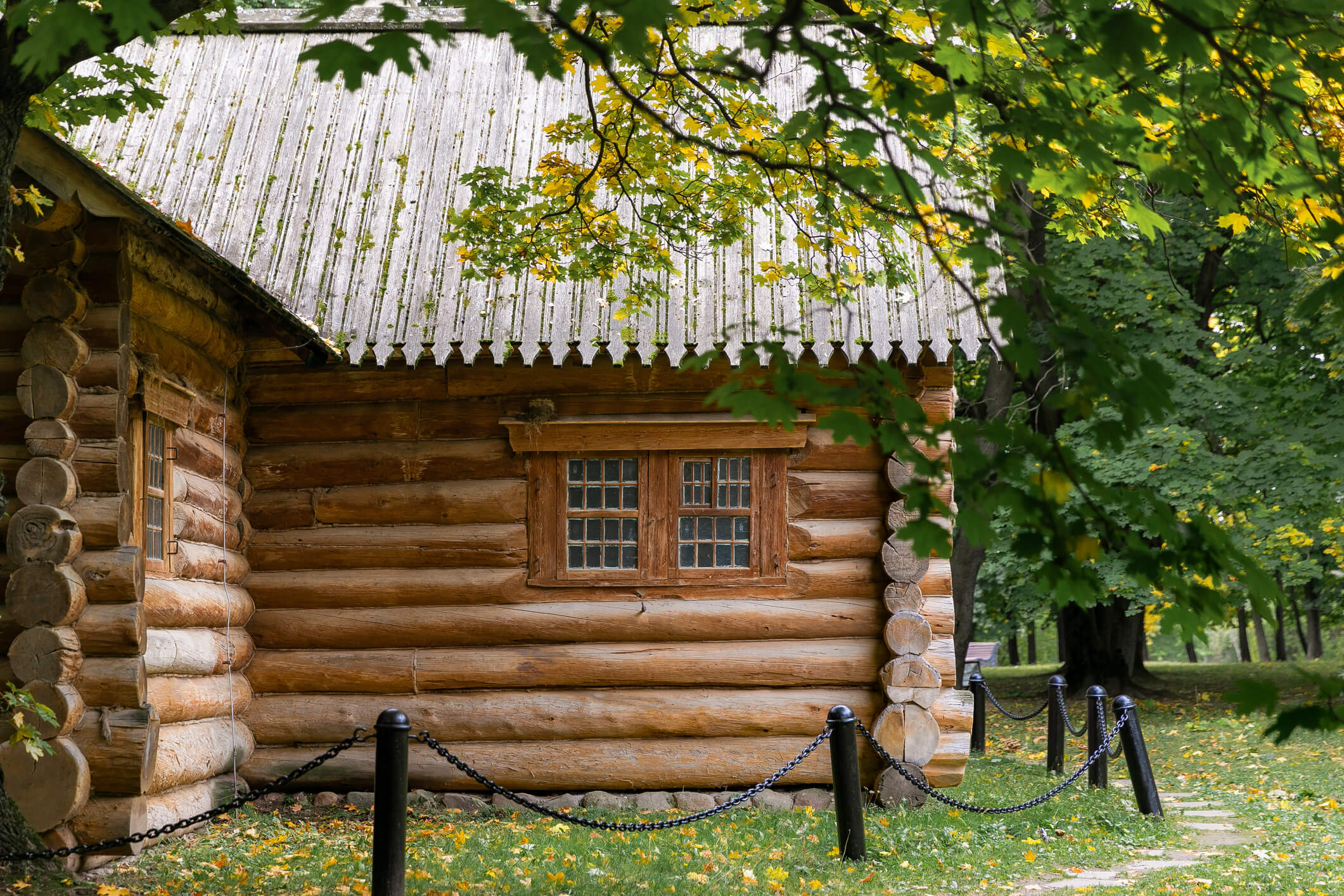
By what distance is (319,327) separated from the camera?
8789 mm

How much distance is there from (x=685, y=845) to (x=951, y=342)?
→ 420 cm

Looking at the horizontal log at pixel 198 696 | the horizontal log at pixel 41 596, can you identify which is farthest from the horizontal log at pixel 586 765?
the horizontal log at pixel 41 596

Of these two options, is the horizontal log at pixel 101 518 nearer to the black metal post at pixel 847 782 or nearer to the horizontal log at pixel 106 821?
the horizontal log at pixel 106 821

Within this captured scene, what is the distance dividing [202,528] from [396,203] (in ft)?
10.8

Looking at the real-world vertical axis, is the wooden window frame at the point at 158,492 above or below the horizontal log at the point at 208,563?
above

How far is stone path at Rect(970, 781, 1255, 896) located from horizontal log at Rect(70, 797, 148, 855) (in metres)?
5.09

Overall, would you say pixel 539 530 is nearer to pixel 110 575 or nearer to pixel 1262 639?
pixel 110 575

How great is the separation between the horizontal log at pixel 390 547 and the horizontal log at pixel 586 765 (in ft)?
4.85

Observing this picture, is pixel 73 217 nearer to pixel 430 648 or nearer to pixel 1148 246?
pixel 430 648

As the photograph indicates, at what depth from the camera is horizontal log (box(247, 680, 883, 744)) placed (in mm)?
9156

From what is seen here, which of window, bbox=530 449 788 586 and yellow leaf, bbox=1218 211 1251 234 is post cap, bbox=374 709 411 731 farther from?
yellow leaf, bbox=1218 211 1251 234

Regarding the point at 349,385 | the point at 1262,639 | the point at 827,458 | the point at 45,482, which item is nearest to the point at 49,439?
the point at 45,482

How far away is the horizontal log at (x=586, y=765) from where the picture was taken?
9078 mm

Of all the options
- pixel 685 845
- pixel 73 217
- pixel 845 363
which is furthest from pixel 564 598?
pixel 73 217
